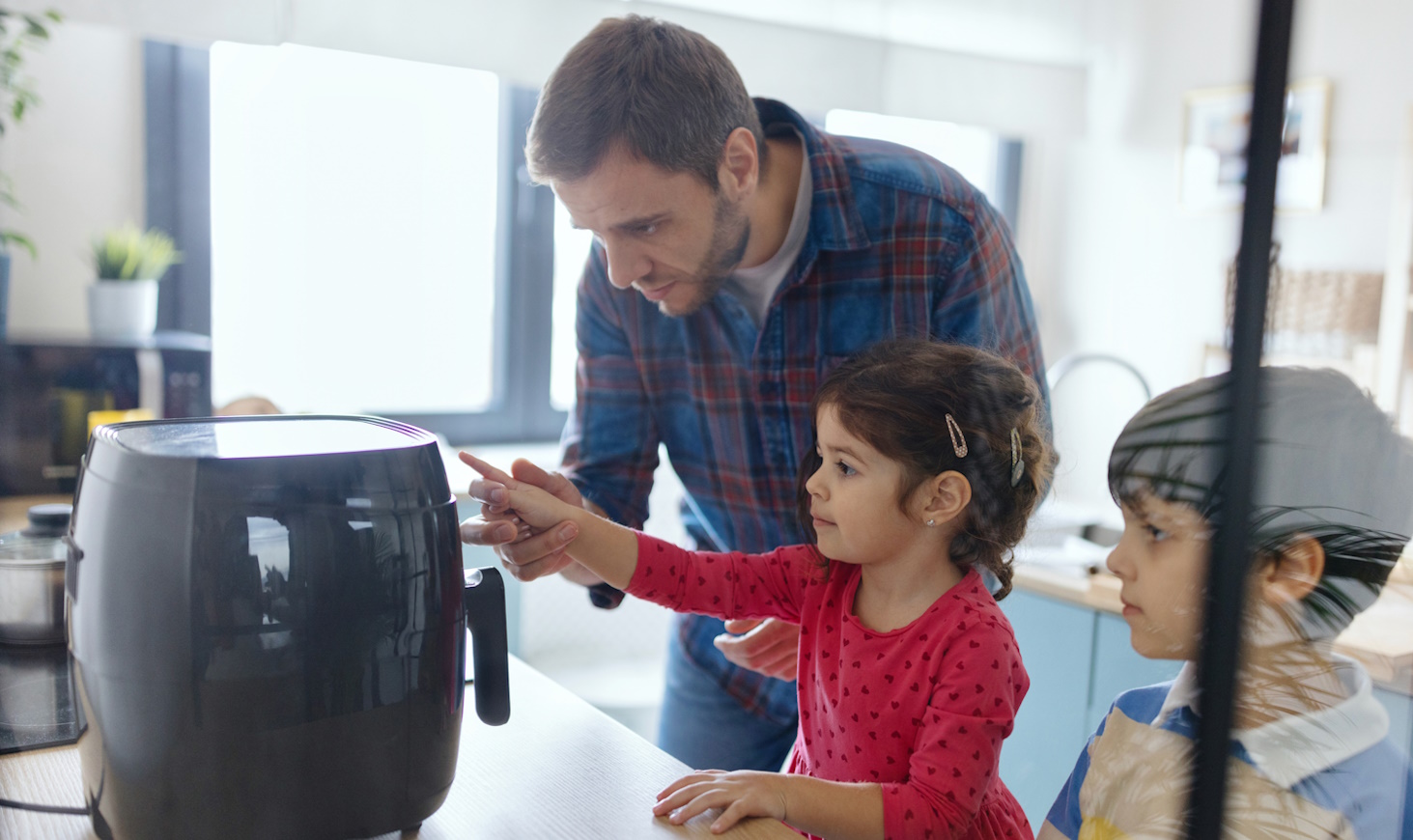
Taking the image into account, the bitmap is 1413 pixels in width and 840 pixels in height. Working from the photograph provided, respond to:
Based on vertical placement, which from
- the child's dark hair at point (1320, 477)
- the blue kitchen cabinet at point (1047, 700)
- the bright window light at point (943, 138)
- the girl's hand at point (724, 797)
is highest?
the bright window light at point (943, 138)

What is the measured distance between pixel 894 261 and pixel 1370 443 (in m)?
0.70

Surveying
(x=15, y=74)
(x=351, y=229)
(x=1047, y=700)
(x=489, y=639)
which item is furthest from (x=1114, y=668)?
(x=15, y=74)

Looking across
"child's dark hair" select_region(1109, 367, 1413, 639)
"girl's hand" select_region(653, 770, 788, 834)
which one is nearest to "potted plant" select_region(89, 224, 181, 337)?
"girl's hand" select_region(653, 770, 788, 834)

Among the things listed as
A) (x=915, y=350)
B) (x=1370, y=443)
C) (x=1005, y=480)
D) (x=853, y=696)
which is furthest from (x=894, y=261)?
(x=1370, y=443)

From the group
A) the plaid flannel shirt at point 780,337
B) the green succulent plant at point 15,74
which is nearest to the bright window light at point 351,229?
the green succulent plant at point 15,74

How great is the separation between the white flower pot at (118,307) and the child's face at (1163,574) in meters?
1.74

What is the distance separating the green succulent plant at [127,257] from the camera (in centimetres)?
183

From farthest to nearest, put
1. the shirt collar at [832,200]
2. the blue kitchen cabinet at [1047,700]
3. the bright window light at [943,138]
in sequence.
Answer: the bright window light at [943,138] < the shirt collar at [832,200] < the blue kitchen cabinet at [1047,700]

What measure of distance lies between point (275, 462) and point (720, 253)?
0.62 metres

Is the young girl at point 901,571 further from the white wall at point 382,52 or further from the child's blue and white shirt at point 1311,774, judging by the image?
the white wall at point 382,52

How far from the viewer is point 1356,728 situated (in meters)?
0.40

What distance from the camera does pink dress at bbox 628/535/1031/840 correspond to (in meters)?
0.72

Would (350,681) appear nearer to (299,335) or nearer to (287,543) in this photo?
(287,543)

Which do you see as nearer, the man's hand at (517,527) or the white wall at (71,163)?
the man's hand at (517,527)
